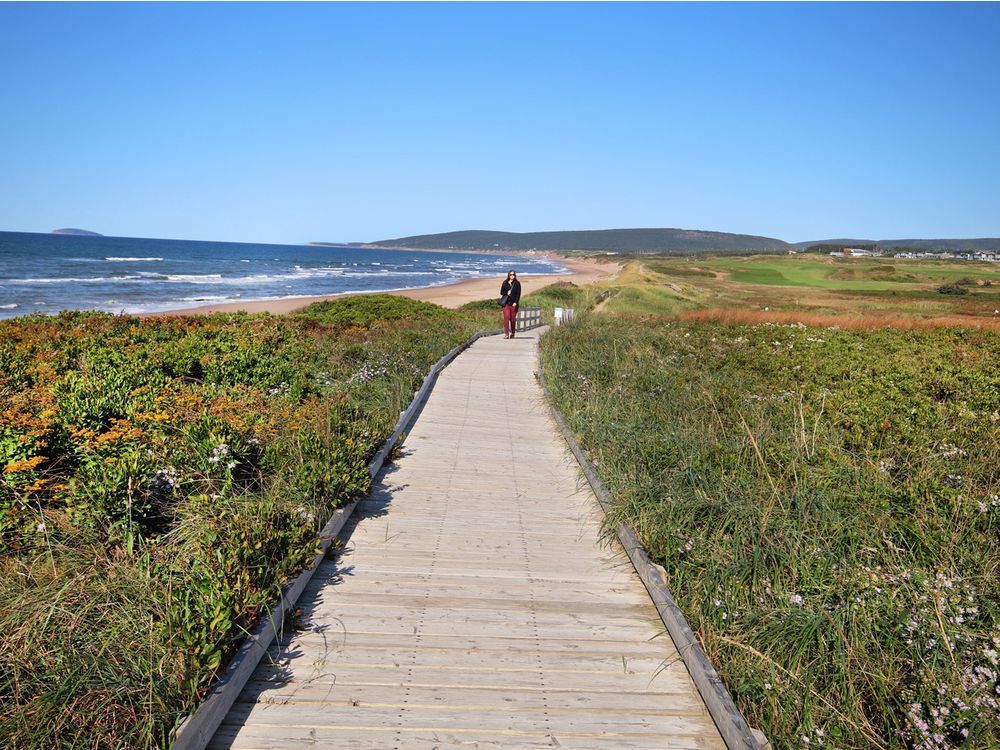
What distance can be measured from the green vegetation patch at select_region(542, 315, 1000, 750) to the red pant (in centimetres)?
917

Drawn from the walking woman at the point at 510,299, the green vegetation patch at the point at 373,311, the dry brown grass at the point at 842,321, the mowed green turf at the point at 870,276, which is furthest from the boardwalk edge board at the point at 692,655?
the mowed green turf at the point at 870,276

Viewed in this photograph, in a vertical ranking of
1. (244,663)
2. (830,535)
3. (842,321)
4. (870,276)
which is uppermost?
(870,276)

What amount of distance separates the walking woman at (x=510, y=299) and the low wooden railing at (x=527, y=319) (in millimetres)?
2269

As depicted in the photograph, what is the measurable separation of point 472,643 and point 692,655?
51.2 inches

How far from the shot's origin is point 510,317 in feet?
65.5

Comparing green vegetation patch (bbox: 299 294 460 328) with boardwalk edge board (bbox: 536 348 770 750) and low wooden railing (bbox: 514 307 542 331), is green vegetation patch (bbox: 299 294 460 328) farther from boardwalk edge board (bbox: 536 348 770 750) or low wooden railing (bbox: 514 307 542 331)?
boardwalk edge board (bbox: 536 348 770 750)

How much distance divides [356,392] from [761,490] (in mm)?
6361

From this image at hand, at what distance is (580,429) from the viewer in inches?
344

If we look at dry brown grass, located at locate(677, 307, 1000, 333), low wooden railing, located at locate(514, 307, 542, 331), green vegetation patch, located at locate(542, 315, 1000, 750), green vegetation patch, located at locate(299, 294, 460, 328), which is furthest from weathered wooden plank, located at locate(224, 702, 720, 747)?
low wooden railing, located at locate(514, 307, 542, 331)

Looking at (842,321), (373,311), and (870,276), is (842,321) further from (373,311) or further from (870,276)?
(870,276)

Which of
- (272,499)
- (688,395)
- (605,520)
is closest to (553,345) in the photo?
(688,395)

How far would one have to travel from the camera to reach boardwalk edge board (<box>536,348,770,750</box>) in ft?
10.6

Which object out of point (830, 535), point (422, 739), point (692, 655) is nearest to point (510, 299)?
point (830, 535)

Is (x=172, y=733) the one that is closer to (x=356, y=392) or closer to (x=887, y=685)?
(x=887, y=685)
